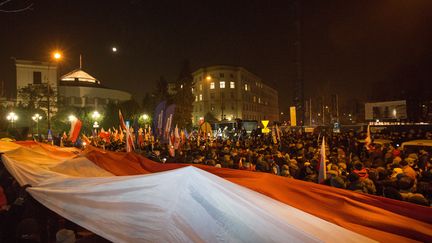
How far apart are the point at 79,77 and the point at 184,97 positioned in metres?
31.5

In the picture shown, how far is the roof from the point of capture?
7654 centimetres

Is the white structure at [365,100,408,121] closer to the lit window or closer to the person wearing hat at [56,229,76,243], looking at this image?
the lit window

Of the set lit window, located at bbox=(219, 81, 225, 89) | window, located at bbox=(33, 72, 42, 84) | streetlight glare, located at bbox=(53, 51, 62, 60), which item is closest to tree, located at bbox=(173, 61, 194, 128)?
window, located at bbox=(33, 72, 42, 84)

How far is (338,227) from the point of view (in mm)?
3160

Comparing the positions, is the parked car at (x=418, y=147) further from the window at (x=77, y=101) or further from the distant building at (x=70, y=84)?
the window at (x=77, y=101)

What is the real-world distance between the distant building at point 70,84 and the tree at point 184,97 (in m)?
21.3

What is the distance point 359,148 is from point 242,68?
81683 mm

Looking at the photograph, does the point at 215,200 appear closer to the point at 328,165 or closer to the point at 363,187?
the point at 363,187

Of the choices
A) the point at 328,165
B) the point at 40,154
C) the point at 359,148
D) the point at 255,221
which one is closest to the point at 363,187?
the point at 328,165

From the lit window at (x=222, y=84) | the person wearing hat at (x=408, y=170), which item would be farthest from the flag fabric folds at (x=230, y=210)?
the lit window at (x=222, y=84)

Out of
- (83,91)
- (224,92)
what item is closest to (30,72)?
(83,91)

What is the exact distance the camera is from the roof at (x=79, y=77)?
76.5 meters

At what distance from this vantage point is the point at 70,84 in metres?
71.8

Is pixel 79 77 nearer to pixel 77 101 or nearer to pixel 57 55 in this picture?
pixel 77 101
